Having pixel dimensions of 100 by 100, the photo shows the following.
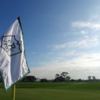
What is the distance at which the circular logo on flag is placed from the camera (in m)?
5.89

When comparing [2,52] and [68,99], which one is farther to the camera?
[68,99]

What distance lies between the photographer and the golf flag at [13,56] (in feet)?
19.2

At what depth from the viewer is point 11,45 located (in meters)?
6.08

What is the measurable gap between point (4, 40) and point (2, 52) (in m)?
0.27

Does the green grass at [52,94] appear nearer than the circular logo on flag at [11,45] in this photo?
No

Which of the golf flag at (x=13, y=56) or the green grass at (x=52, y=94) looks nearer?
the golf flag at (x=13, y=56)

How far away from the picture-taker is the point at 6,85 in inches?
229

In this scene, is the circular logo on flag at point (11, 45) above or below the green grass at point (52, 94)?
above

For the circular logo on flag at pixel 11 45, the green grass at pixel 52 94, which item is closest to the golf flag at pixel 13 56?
the circular logo on flag at pixel 11 45

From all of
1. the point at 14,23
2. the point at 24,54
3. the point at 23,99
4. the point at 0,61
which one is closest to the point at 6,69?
the point at 0,61

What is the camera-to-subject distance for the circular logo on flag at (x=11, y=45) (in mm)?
5887

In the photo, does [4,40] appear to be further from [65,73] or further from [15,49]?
[65,73]

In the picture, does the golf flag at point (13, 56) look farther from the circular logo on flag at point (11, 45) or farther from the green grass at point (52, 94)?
the green grass at point (52, 94)

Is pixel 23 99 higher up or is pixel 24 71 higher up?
pixel 24 71
